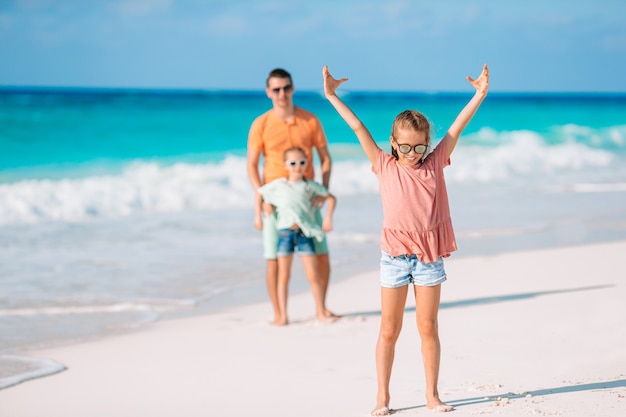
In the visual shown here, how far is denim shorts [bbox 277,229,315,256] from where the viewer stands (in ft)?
23.0

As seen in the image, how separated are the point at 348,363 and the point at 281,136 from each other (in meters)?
2.01

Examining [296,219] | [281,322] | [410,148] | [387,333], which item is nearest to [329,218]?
[296,219]

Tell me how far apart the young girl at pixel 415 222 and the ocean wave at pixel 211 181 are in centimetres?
976

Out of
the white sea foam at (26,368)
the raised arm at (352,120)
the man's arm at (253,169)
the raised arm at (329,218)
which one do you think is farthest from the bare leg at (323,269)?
the raised arm at (352,120)

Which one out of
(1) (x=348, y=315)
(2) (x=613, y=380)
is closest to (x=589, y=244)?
(1) (x=348, y=315)

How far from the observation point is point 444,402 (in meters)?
4.66

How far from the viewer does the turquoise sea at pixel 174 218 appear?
7.88 metres

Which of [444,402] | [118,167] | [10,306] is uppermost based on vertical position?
[118,167]

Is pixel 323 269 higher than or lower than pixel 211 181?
lower

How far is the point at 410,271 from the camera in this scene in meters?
4.43

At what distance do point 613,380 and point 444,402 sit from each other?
939 millimetres

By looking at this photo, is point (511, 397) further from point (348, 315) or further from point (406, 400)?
point (348, 315)

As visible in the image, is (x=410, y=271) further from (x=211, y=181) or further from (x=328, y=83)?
(x=211, y=181)

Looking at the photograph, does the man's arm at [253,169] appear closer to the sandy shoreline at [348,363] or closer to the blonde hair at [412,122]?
the sandy shoreline at [348,363]
